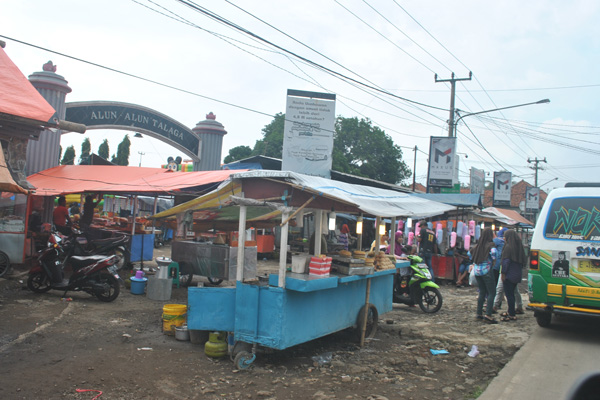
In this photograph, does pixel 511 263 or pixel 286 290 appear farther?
pixel 511 263

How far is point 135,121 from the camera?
16.3 meters

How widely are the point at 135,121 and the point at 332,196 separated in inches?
504

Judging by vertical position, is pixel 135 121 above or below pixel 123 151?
below

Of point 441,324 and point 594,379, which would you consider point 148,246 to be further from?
point 594,379

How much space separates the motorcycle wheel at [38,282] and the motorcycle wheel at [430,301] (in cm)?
754

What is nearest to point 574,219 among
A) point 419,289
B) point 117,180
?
point 419,289

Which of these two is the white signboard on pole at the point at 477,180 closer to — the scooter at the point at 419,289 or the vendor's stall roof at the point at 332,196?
the scooter at the point at 419,289

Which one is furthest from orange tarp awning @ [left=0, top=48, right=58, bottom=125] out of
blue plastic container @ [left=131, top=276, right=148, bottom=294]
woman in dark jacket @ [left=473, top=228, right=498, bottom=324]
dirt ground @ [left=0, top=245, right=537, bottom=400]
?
woman in dark jacket @ [left=473, top=228, right=498, bottom=324]

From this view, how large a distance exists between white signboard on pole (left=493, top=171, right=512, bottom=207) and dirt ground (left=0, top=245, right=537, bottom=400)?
79.1ft

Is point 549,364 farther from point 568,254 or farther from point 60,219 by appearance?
point 60,219

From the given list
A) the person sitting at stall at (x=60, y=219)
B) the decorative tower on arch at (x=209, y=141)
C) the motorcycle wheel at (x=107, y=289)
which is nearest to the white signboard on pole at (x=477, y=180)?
the decorative tower on arch at (x=209, y=141)

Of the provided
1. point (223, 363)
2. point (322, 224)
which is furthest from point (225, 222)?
point (223, 363)

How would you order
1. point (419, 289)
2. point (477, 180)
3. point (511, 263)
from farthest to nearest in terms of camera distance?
point (477, 180)
point (419, 289)
point (511, 263)

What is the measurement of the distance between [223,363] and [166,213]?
152 inches
